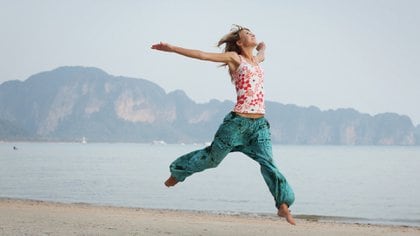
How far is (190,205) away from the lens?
101 feet

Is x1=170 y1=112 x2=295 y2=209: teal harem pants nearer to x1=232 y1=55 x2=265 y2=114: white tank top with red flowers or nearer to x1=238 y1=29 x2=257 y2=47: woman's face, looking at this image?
x1=232 y1=55 x2=265 y2=114: white tank top with red flowers

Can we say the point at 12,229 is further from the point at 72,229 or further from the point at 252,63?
the point at 252,63

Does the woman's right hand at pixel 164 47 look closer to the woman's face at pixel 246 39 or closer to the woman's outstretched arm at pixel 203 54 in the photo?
the woman's outstretched arm at pixel 203 54

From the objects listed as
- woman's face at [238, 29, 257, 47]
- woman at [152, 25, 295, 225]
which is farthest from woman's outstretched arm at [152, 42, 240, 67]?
woman's face at [238, 29, 257, 47]

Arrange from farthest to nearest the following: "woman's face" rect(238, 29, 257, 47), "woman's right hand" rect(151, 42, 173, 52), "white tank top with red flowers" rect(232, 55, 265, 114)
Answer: "woman's face" rect(238, 29, 257, 47)
"white tank top with red flowers" rect(232, 55, 265, 114)
"woman's right hand" rect(151, 42, 173, 52)

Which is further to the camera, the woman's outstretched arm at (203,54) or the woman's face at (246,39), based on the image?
the woman's face at (246,39)

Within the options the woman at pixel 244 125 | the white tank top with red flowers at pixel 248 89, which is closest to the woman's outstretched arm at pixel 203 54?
the woman at pixel 244 125

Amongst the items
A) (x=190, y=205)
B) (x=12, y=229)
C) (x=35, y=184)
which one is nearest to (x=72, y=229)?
(x=12, y=229)

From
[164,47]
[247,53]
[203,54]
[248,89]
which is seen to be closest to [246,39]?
[247,53]

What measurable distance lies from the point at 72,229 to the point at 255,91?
15.8ft

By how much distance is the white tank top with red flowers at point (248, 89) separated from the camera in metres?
7.27

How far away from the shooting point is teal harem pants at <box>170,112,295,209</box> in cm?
729

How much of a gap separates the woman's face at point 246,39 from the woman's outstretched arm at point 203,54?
0.23 m

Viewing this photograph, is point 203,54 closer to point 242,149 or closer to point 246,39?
point 246,39
